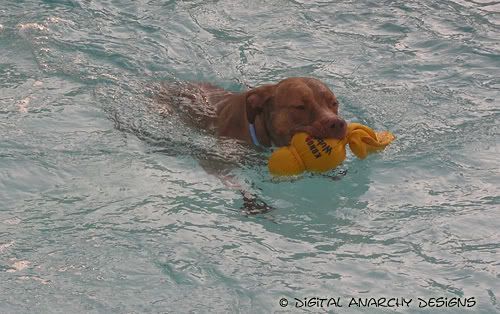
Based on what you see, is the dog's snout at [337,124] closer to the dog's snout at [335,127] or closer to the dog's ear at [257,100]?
the dog's snout at [335,127]

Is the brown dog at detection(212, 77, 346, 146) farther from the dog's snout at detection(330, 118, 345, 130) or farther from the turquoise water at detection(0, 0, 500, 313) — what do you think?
the turquoise water at detection(0, 0, 500, 313)

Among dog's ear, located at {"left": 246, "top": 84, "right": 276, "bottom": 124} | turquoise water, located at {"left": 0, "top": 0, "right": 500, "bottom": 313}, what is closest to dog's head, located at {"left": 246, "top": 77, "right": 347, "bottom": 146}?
dog's ear, located at {"left": 246, "top": 84, "right": 276, "bottom": 124}

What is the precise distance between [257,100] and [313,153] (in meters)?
0.89

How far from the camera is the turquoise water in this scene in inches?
238

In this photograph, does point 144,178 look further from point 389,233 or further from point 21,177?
point 389,233

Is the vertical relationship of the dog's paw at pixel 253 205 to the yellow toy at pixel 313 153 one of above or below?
below

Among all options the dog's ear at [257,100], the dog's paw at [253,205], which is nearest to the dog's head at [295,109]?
the dog's ear at [257,100]

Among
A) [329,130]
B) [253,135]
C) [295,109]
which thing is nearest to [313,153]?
[329,130]

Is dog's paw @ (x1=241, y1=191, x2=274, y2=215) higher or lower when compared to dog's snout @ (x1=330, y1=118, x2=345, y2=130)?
lower

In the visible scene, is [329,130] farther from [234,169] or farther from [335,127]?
[234,169]

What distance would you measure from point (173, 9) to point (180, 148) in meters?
3.75

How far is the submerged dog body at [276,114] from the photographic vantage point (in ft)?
23.7

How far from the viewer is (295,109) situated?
743cm

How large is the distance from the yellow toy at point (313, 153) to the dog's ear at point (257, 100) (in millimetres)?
559
